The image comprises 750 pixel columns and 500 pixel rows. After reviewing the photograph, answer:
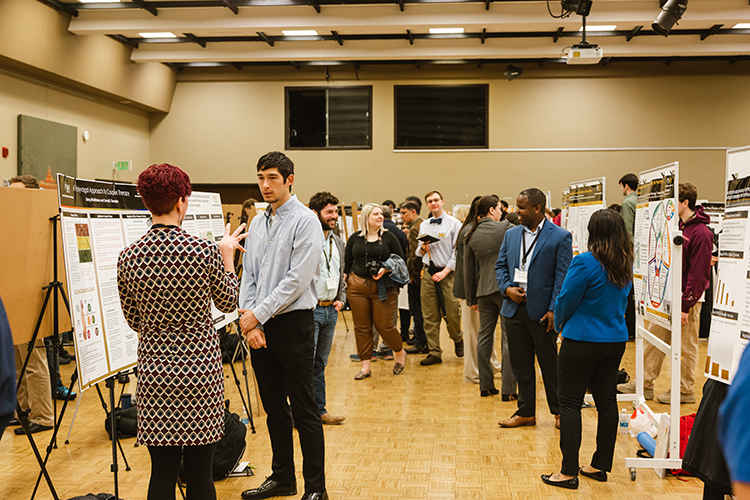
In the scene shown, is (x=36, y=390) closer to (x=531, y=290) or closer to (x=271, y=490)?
(x=271, y=490)

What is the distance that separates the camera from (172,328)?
203 centimetres

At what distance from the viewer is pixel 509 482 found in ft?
10.7

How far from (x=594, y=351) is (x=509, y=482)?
0.94 m

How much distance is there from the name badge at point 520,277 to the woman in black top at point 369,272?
4.43 feet

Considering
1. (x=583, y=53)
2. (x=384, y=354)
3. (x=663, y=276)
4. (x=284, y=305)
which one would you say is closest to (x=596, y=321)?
(x=663, y=276)

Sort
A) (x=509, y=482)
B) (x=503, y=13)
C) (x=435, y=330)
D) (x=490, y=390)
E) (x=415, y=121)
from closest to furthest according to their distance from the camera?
(x=509, y=482), (x=490, y=390), (x=435, y=330), (x=503, y=13), (x=415, y=121)

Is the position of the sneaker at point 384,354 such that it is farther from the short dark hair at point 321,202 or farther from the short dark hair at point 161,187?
the short dark hair at point 161,187

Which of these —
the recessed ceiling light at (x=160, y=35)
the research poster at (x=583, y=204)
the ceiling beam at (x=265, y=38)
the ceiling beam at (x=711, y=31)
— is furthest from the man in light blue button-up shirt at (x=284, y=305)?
the ceiling beam at (x=711, y=31)

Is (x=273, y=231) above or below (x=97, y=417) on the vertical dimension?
above

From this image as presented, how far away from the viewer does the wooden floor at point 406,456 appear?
124 inches

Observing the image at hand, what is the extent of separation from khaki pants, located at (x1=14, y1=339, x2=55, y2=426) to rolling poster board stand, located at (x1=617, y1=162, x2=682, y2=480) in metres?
3.99

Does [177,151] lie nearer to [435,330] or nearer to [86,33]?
[86,33]

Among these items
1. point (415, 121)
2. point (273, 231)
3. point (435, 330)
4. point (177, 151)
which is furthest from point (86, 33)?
point (273, 231)

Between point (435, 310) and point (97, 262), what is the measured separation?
3867mm
